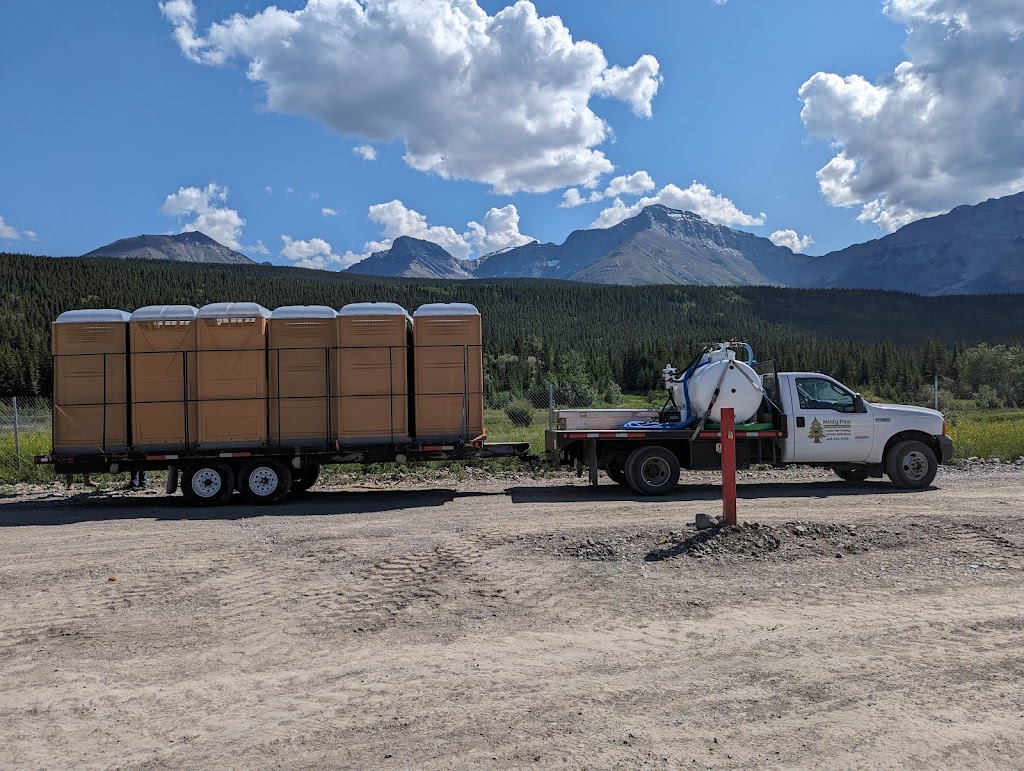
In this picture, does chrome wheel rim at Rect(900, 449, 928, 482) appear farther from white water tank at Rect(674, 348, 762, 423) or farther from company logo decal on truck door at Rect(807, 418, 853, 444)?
white water tank at Rect(674, 348, 762, 423)

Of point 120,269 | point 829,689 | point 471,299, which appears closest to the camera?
point 829,689

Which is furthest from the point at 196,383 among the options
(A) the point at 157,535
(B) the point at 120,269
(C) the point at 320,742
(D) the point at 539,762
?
(B) the point at 120,269

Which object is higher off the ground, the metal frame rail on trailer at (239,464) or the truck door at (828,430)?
the truck door at (828,430)

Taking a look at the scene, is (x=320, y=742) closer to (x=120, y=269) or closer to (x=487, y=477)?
(x=487, y=477)

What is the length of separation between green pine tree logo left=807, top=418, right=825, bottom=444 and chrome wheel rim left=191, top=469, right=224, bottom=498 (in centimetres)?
1016

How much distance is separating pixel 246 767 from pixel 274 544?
4970mm

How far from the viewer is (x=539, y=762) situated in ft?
11.4

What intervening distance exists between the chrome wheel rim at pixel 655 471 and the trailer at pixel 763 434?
2cm

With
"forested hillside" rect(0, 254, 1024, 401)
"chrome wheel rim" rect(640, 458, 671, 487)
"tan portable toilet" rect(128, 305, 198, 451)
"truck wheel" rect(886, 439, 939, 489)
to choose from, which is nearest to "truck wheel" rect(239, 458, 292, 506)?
"tan portable toilet" rect(128, 305, 198, 451)

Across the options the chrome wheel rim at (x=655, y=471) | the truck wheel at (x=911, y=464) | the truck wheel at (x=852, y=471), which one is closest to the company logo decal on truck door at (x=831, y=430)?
the truck wheel at (x=852, y=471)

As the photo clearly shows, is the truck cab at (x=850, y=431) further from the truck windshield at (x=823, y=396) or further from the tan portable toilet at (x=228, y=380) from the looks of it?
the tan portable toilet at (x=228, y=380)

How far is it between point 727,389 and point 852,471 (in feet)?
10.8

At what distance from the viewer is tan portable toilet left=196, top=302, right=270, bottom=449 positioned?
11891mm

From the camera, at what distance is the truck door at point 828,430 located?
12.2m
